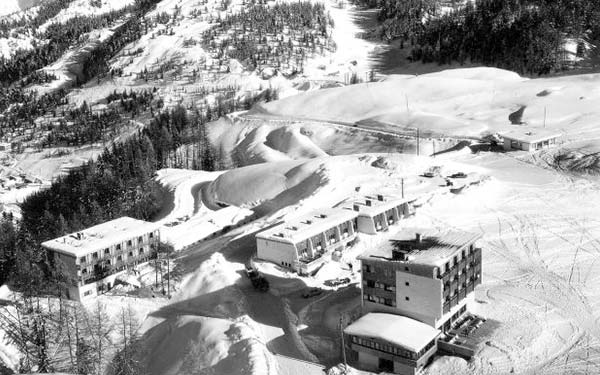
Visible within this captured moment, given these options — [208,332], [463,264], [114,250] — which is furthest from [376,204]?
[208,332]

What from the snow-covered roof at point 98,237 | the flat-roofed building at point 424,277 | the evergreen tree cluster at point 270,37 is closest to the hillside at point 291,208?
the flat-roofed building at point 424,277

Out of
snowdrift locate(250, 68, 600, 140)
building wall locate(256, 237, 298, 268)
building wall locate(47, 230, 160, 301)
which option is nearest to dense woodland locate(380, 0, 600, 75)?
snowdrift locate(250, 68, 600, 140)

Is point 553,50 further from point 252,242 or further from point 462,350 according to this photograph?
point 462,350

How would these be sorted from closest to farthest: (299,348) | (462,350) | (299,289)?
(462,350), (299,348), (299,289)

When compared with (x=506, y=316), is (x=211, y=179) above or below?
below

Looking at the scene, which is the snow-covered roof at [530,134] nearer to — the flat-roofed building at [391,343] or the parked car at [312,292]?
the parked car at [312,292]

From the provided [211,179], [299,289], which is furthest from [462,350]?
[211,179]
